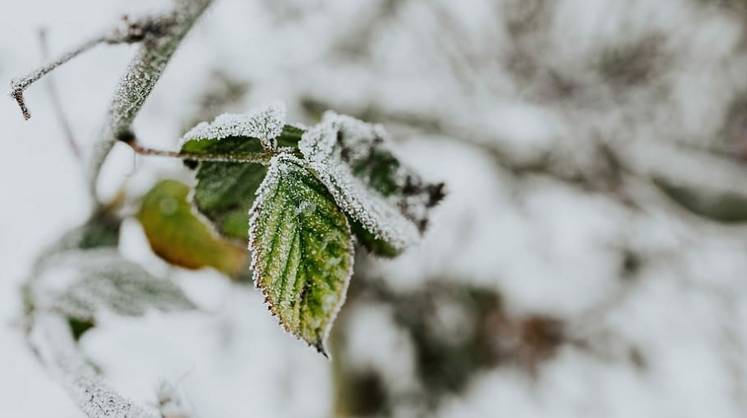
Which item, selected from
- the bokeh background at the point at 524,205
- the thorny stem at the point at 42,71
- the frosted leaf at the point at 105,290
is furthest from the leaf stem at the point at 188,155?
the bokeh background at the point at 524,205

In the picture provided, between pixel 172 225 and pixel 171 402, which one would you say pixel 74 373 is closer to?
pixel 171 402

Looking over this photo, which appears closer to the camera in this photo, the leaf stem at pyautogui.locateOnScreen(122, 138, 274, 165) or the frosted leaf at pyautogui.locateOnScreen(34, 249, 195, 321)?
the leaf stem at pyautogui.locateOnScreen(122, 138, 274, 165)

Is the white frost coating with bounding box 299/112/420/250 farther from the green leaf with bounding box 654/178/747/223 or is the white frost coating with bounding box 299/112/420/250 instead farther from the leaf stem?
the green leaf with bounding box 654/178/747/223

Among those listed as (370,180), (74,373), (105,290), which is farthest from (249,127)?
(105,290)

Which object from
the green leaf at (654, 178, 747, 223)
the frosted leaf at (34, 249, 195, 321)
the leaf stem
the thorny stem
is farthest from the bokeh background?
the thorny stem

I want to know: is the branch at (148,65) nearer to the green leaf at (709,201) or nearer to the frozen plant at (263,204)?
the frozen plant at (263,204)

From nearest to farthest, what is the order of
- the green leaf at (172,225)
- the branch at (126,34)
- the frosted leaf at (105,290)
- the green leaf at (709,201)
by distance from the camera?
1. the branch at (126,34)
2. the frosted leaf at (105,290)
3. the green leaf at (172,225)
4. the green leaf at (709,201)

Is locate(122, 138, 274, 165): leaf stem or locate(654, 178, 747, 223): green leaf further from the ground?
locate(654, 178, 747, 223): green leaf
